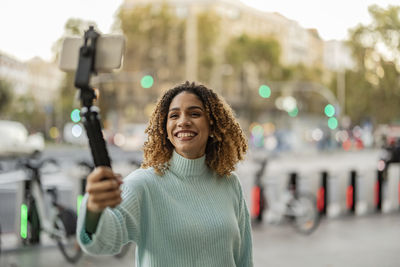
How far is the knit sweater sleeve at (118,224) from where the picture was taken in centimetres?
169

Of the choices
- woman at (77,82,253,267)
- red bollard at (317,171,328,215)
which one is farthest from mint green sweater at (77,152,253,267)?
red bollard at (317,171,328,215)

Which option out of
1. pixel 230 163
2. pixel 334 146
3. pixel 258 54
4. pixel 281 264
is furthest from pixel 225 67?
pixel 230 163

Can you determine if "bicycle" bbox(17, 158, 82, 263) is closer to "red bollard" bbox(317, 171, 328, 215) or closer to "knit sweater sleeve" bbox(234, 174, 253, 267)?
"knit sweater sleeve" bbox(234, 174, 253, 267)

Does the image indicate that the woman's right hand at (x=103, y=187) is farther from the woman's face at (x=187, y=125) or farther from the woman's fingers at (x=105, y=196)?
the woman's face at (x=187, y=125)

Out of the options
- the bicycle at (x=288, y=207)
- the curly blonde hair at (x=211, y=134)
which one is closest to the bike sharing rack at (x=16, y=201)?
the bicycle at (x=288, y=207)

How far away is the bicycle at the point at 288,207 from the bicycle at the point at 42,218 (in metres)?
3.44

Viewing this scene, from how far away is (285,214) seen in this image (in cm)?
833

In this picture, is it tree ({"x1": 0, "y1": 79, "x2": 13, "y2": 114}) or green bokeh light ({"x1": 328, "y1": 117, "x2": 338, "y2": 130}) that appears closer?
green bokeh light ({"x1": 328, "y1": 117, "x2": 338, "y2": 130})

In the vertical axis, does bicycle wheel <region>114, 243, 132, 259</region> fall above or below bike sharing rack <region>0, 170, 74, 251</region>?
below

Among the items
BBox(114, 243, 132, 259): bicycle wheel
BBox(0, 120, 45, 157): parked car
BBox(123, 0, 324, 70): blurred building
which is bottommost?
BBox(114, 243, 132, 259): bicycle wheel

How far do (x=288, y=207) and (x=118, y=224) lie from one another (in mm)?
6780

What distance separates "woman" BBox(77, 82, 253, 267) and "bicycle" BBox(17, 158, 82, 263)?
420cm

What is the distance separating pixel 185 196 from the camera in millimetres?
2121

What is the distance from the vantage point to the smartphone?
1.52 meters
